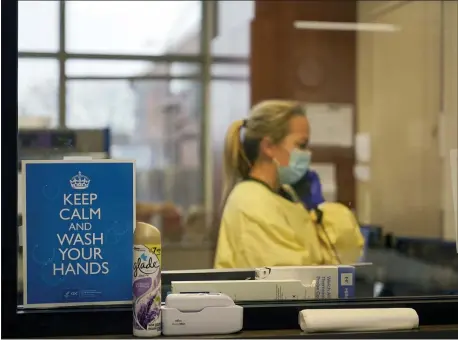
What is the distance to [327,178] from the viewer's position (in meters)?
2.09

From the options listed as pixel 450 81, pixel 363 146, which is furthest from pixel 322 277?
pixel 363 146

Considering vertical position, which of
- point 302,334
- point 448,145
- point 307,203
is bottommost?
point 302,334

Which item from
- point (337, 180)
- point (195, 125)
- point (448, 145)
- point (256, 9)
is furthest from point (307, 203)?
point (256, 9)

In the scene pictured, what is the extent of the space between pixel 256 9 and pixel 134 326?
1711mm

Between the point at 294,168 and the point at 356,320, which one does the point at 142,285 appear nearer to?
the point at 356,320

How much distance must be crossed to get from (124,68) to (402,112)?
1076 millimetres

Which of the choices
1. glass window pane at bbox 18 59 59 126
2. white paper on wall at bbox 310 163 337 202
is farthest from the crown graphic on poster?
glass window pane at bbox 18 59 59 126

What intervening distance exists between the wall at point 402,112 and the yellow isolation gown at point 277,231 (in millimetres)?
499

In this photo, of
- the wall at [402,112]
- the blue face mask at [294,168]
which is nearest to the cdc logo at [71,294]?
the blue face mask at [294,168]

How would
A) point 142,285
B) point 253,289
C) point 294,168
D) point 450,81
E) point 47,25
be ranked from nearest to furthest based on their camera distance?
point 142,285
point 253,289
point 294,168
point 450,81
point 47,25

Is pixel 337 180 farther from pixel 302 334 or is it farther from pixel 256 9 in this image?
pixel 302 334

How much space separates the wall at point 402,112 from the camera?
2195 mm

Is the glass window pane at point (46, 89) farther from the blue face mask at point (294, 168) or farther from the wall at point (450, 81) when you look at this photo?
the wall at point (450, 81)

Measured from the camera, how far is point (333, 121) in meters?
2.33
